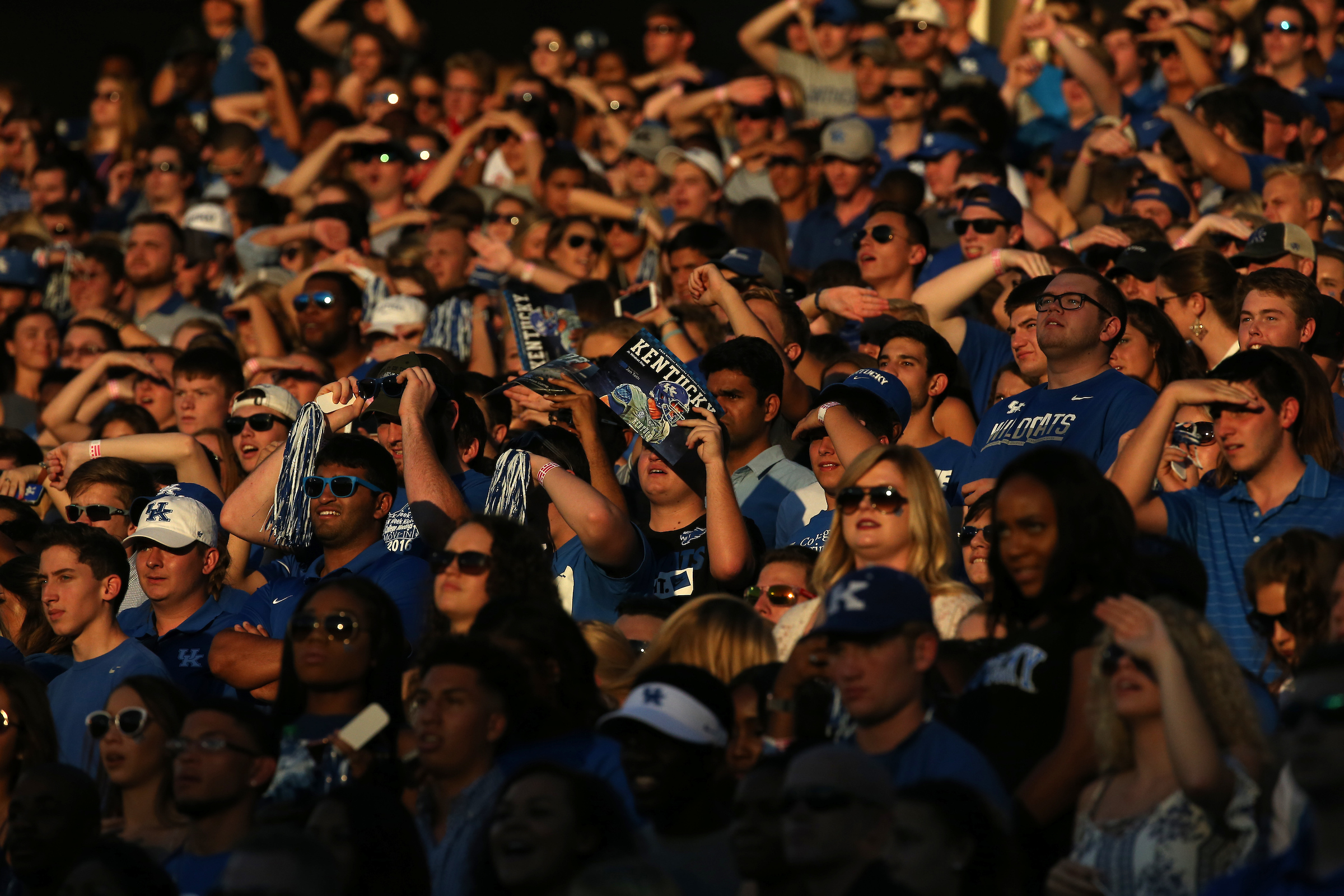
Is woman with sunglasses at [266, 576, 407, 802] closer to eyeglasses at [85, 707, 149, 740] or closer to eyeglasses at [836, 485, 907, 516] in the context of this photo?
eyeglasses at [85, 707, 149, 740]

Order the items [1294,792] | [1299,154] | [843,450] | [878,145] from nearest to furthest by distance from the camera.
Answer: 1. [1294,792]
2. [843,450]
3. [1299,154]
4. [878,145]

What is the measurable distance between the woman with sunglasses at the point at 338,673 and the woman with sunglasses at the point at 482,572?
0.63 ft

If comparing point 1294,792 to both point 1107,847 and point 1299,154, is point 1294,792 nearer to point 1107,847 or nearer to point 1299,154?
point 1107,847

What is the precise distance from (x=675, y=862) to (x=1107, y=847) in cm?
110

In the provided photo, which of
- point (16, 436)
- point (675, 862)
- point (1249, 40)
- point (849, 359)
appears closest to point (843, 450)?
point (849, 359)

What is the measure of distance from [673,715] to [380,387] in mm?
2996

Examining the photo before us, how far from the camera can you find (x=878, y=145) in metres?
12.1

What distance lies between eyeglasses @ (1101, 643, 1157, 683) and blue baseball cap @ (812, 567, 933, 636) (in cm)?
48

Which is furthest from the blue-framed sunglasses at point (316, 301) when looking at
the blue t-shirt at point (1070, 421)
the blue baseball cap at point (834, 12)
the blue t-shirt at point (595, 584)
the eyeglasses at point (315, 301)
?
the blue baseball cap at point (834, 12)

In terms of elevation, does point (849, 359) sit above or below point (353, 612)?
above

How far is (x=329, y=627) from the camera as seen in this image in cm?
542

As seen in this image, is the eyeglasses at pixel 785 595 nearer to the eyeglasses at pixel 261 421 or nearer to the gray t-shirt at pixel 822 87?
the eyeglasses at pixel 261 421

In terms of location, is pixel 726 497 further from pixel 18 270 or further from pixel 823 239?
pixel 18 270

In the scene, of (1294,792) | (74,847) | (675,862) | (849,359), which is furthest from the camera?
(849,359)
